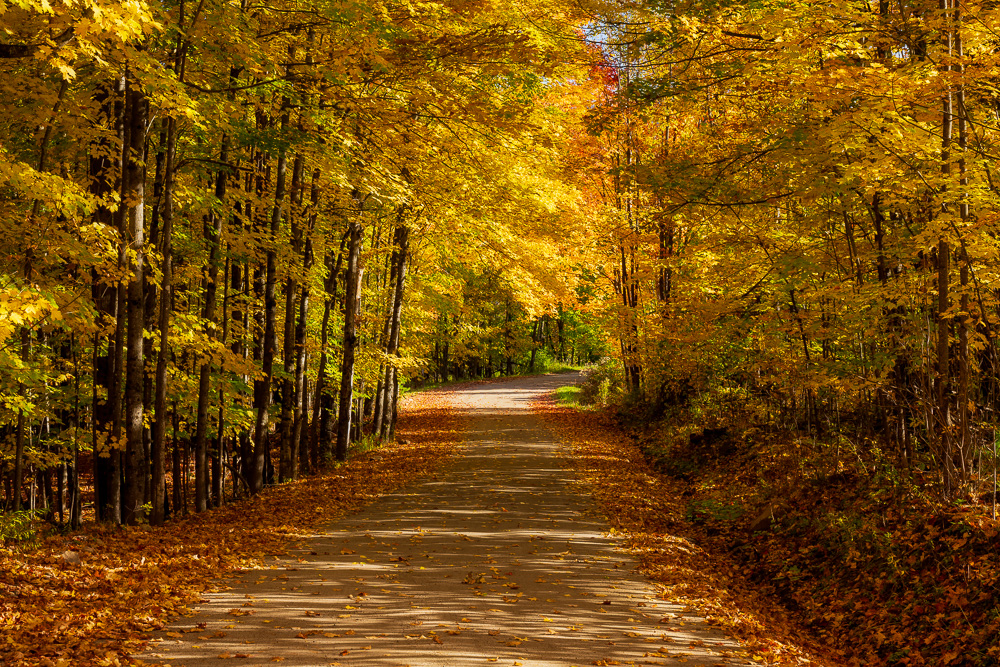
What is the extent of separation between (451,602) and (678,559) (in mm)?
3481

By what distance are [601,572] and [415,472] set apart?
25.6ft

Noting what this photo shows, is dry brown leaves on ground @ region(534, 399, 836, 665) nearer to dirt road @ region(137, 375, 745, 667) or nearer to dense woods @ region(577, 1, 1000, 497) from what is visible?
dirt road @ region(137, 375, 745, 667)

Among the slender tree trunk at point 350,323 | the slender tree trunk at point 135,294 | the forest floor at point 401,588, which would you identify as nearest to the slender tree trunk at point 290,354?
the slender tree trunk at point 350,323

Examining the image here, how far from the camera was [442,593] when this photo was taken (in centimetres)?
748

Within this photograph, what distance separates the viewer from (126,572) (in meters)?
7.38

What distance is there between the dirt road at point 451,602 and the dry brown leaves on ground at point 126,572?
0.35 m

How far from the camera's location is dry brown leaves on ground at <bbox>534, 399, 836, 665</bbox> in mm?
6809

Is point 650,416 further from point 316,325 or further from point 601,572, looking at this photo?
point 601,572

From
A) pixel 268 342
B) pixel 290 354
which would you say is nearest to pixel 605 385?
pixel 290 354

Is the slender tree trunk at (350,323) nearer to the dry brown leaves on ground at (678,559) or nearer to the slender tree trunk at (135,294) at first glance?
the dry brown leaves on ground at (678,559)

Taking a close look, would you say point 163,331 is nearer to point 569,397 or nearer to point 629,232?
point 629,232

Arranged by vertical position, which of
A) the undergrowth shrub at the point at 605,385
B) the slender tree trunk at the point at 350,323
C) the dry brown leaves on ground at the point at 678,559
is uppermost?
the slender tree trunk at the point at 350,323

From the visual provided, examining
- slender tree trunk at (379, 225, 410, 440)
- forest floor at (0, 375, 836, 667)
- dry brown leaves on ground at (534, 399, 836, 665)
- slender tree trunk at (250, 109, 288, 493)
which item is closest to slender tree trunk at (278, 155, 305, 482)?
slender tree trunk at (250, 109, 288, 493)

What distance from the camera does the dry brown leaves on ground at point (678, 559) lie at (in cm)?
681
